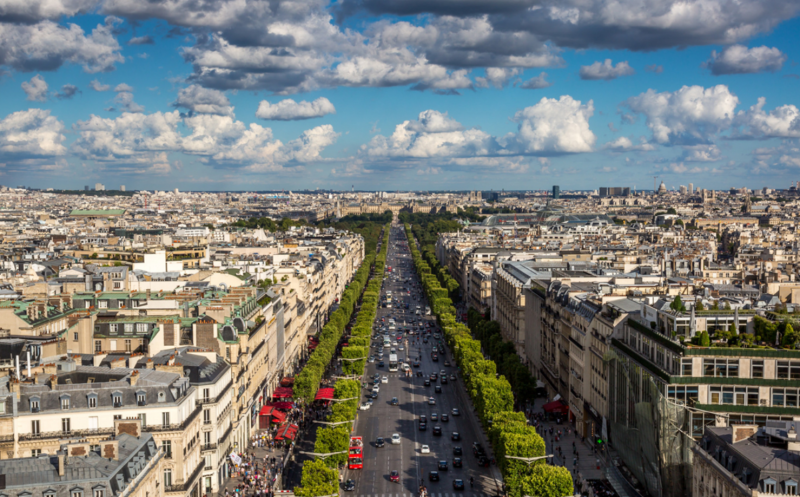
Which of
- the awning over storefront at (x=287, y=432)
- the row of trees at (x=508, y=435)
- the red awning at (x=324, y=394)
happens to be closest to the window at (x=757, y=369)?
the row of trees at (x=508, y=435)

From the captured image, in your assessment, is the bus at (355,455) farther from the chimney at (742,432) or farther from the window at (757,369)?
the chimney at (742,432)

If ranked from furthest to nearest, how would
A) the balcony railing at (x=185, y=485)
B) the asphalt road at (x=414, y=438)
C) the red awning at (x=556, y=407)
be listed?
the red awning at (x=556, y=407) → the asphalt road at (x=414, y=438) → the balcony railing at (x=185, y=485)

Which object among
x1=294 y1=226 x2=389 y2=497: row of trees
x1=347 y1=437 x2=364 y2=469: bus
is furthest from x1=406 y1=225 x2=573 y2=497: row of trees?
x1=294 y1=226 x2=389 y2=497: row of trees

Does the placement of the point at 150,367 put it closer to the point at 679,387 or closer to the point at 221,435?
the point at 221,435

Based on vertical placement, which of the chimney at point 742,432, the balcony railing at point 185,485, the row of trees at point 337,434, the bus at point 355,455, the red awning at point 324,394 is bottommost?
the bus at point 355,455

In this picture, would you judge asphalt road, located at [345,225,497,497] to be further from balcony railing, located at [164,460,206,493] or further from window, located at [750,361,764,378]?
window, located at [750,361,764,378]

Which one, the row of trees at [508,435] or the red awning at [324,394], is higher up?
the row of trees at [508,435]

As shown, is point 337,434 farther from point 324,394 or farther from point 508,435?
point 324,394

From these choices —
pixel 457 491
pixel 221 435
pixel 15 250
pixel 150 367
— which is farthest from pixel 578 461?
pixel 15 250
